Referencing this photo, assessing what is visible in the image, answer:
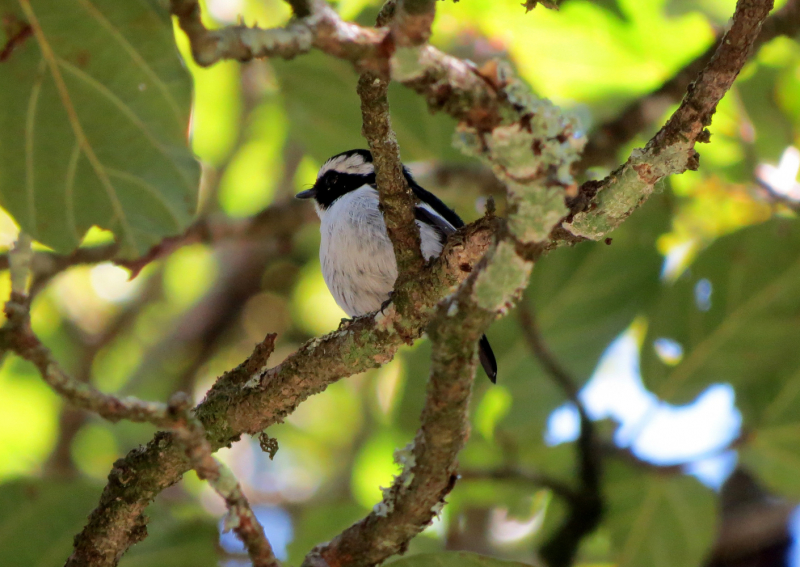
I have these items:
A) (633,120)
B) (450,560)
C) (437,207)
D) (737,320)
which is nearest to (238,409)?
(450,560)

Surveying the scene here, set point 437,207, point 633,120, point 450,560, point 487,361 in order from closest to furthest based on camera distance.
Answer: point 450,560 < point 487,361 < point 437,207 < point 633,120

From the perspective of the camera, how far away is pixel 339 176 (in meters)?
4.38

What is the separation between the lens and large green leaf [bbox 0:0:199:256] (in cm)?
218

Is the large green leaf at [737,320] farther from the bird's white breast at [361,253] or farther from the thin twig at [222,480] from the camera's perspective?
the thin twig at [222,480]

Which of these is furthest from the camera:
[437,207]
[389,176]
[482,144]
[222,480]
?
[437,207]

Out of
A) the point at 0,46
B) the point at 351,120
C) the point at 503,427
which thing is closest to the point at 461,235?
the point at 0,46

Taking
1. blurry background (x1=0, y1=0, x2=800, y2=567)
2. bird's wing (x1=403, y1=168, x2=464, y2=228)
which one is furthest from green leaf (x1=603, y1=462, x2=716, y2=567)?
bird's wing (x1=403, y1=168, x2=464, y2=228)

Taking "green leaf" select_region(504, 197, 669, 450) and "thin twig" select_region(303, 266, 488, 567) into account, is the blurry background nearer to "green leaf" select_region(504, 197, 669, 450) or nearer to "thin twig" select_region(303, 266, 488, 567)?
"green leaf" select_region(504, 197, 669, 450)

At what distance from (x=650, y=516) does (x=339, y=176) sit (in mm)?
2363

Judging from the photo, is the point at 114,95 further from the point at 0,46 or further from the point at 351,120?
the point at 351,120

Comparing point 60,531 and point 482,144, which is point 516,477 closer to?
point 60,531

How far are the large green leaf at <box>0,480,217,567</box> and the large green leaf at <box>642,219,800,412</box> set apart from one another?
234cm

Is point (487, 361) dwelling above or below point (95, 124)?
above

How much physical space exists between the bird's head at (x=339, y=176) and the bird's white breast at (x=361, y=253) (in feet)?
2.05
